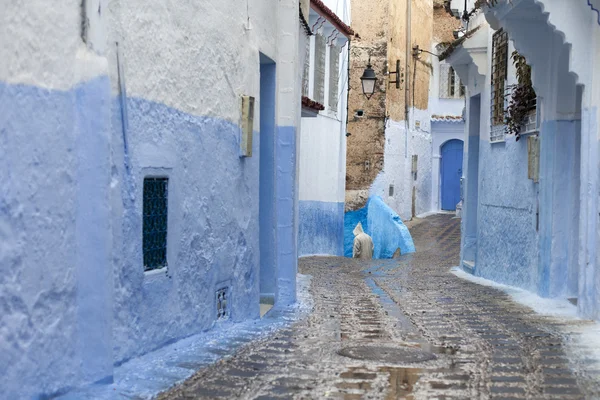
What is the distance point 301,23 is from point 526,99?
3336mm

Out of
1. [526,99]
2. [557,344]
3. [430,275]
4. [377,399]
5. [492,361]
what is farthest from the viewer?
[430,275]

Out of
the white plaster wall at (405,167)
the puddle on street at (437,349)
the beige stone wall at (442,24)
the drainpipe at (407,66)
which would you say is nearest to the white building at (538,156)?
the puddle on street at (437,349)

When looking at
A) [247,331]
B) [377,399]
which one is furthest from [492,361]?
[247,331]

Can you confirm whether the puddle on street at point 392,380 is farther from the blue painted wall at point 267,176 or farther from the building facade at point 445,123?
the building facade at point 445,123

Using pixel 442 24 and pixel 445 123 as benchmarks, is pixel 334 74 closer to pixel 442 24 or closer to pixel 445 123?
pixel 445 123

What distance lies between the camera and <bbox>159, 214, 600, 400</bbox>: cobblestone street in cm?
641

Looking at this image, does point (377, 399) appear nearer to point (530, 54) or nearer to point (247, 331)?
point (247, 331)

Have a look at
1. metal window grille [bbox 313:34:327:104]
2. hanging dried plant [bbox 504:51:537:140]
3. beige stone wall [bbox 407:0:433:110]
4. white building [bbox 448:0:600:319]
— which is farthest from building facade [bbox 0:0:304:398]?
beige stone wall [bbox 407:0:433:110]

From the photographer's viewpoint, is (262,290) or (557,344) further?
(262,290)

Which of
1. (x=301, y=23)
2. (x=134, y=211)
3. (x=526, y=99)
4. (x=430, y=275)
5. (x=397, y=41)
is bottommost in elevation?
(x=430, y=275)

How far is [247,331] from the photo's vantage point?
9156 millimetres

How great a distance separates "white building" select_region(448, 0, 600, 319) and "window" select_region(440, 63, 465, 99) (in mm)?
17899

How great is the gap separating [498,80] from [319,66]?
6338 millimetres

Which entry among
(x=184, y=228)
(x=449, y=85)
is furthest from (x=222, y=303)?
(x=449, y=85)
